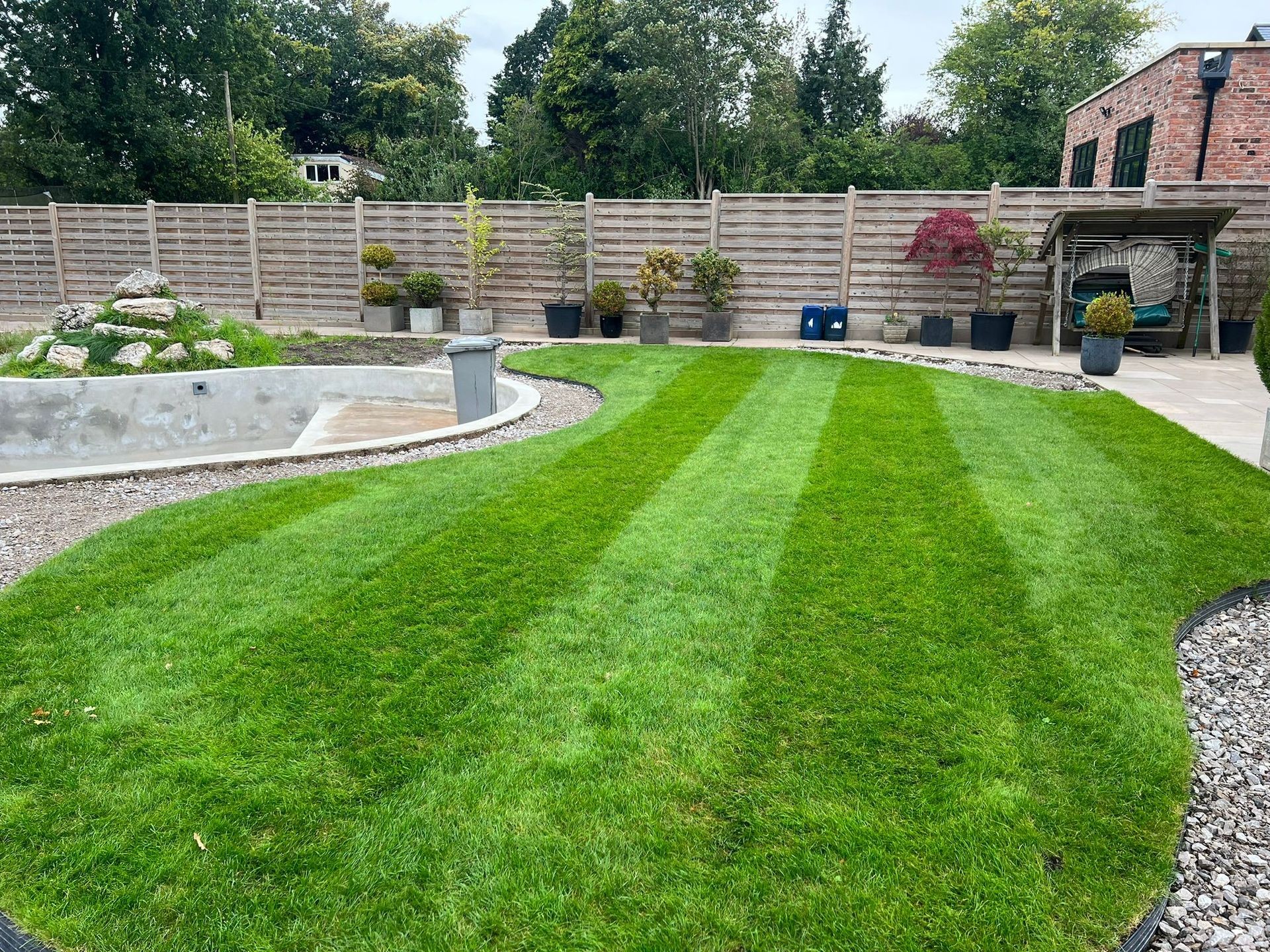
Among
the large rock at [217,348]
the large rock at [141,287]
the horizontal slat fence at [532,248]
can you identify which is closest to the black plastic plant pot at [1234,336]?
the horizontal slat fence at [532,248]

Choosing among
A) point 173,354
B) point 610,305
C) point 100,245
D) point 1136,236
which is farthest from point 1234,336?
point 100,245

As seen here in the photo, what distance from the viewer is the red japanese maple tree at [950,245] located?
10.2 meters

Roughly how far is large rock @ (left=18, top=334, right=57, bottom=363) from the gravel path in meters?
3.70

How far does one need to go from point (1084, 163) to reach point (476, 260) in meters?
11.8

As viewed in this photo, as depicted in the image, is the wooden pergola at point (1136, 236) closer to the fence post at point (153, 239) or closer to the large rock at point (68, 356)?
the large rock at point (68, 356)

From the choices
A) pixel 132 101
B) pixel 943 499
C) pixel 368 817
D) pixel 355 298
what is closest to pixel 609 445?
pixel 943 499

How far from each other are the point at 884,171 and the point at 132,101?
21.1 m

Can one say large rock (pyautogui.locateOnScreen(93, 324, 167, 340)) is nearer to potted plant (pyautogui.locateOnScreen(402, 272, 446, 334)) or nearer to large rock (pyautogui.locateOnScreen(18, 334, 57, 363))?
large rock (pyautogui.locateOnScreen(18, 334, 57, 363))

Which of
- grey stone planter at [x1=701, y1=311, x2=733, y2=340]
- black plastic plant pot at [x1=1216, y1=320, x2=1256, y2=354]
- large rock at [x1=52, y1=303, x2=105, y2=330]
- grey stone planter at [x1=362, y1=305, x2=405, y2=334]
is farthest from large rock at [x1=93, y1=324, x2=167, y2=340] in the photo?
black plastic plant pot at [x1=1216, y1=320, x2=1256, y2=354]

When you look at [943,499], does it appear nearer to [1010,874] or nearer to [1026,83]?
[1010,874]

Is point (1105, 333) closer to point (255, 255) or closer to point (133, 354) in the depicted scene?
point (133, 354)

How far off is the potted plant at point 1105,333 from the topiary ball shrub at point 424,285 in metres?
8.48

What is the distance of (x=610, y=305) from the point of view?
1139 centimetres

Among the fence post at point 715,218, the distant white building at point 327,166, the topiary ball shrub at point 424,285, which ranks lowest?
the topiary ball shrub at point 424,285
